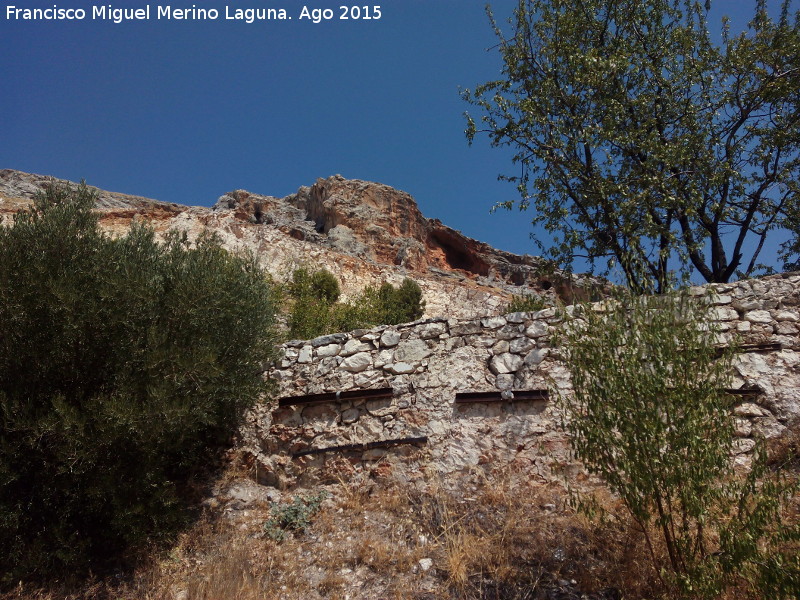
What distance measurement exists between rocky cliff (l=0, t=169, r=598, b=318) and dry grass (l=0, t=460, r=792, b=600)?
1588cm

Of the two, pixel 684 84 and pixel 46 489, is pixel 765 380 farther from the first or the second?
pixel 46 489

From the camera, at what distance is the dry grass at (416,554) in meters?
4.74

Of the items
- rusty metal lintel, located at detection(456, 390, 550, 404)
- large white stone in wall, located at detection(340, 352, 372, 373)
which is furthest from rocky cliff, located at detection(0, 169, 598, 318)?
rusty metal lintel, located at detection(456, 390, 550, 404)

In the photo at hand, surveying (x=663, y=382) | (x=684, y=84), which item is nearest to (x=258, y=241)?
(x=684, y=84)

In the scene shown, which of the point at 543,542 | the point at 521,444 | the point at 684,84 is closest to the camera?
the point at 543,542

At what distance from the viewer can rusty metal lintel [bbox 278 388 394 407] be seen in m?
A: 6.96

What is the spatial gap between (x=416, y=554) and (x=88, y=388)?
3.60 meters

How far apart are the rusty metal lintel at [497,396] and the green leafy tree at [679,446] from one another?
1.82m

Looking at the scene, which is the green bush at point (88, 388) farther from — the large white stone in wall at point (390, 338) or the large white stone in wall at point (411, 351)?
the large white stone in wall at point (411, 351)

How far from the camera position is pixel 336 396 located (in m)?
7.07

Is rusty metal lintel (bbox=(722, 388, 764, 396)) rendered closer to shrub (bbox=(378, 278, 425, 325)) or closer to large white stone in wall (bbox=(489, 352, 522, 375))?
large white stone in wall (bbox=(489, 352, 522, 375))

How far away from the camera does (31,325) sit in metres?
5.48

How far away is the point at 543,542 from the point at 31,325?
5276 millimetres

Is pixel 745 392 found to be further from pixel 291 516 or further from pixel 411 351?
pixel 291 516
